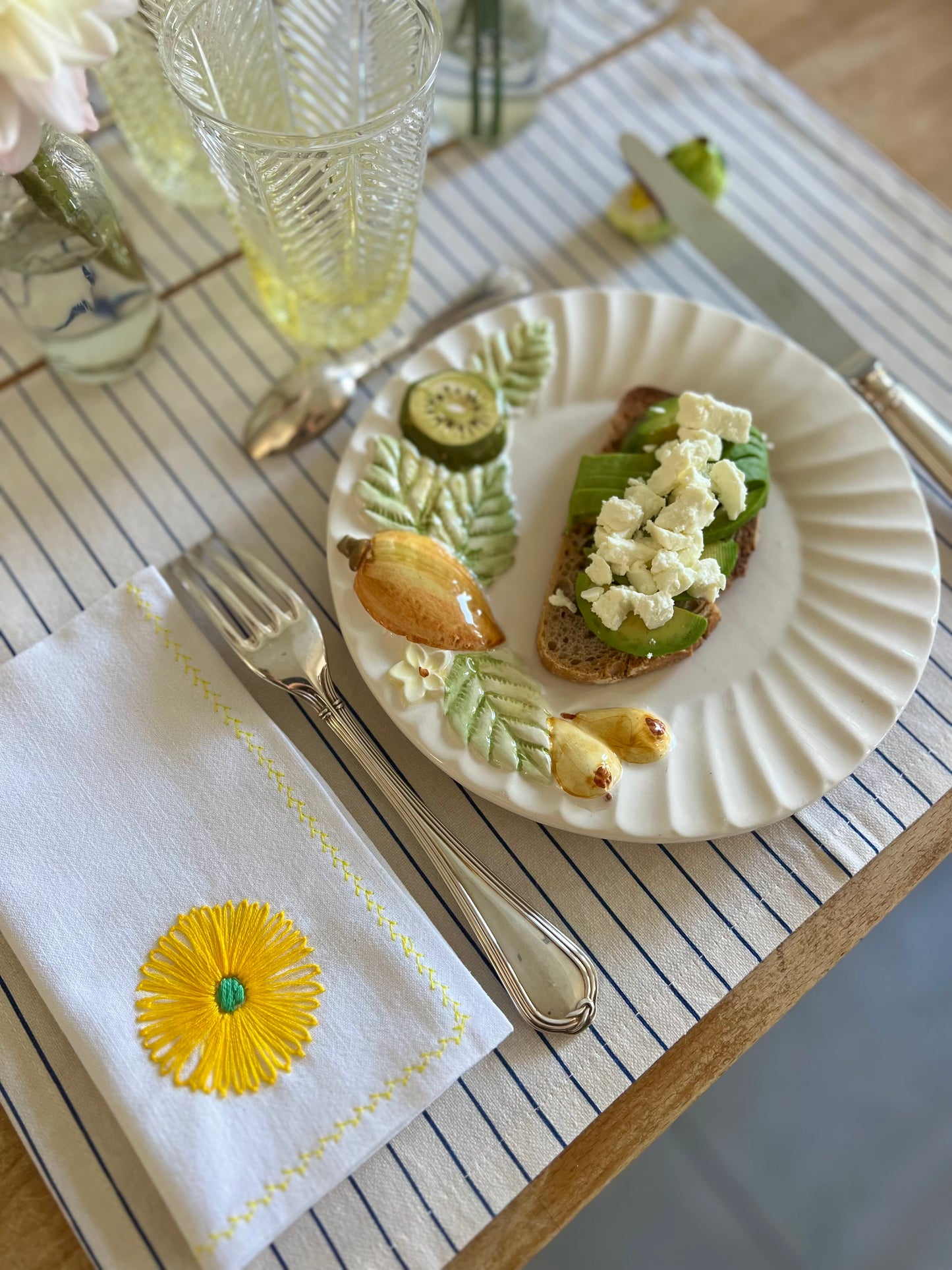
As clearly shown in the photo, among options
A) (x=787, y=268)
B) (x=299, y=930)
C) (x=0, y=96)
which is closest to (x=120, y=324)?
(x=0, y=96)

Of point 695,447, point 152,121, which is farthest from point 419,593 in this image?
point 152,121

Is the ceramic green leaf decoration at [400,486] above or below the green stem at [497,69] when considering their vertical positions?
below

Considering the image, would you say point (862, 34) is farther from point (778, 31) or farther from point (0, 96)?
point (0, 96)

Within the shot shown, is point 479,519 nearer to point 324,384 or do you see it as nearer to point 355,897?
point 324,384

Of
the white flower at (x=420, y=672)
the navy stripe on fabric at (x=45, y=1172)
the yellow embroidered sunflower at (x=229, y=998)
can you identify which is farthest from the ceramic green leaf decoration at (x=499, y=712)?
the navy stripe on fabric at (x=45, y=1172)

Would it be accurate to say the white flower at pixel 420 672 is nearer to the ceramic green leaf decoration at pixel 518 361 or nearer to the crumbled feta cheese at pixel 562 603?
the crumbled feta cheese at pixel 562 603

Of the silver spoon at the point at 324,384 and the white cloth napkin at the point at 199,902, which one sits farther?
the silver spoon at the point at 324,384

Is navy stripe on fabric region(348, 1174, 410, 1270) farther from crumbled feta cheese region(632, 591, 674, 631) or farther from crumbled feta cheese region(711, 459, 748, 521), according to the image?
crumbled feta cheese region(711, 459, 748, 521)

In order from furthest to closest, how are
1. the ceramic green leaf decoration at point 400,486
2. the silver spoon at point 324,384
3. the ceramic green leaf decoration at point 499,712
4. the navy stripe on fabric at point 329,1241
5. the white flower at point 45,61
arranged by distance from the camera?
the silver spoon at point 324,384 < the ceramic green leaf decoration at point 400,486 < the ceramic green leaf decoration at point 499,712 < the navy stripe on fabric at point 329,1241 < the white flower at point 45,61
